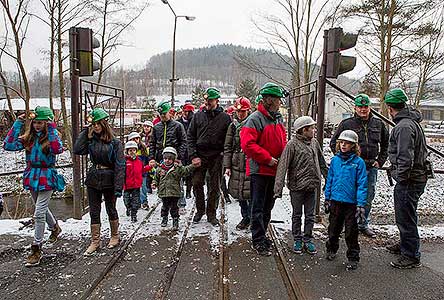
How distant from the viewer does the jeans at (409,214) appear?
5094 mm

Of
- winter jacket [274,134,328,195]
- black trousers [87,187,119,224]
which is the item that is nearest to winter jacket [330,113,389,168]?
winter jacket [274,134,328,195]

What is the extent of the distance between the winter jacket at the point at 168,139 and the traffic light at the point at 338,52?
265 cm

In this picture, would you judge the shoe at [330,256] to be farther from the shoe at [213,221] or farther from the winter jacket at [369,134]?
the shoe at [213,221]

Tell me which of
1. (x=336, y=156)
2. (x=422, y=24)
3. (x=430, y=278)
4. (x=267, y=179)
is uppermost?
(x=422, y=24)

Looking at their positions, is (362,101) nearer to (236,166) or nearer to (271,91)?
(271,91)

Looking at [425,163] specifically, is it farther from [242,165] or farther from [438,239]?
[242,165]

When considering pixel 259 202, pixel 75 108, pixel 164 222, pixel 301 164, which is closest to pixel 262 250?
pixel 259 202

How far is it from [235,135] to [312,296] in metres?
2.86

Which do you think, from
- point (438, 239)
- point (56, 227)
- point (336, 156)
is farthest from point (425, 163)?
point (56, 227)

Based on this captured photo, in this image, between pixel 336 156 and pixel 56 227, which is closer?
pixel 336 156

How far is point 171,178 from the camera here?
649 cm

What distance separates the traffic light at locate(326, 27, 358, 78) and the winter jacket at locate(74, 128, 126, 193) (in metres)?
3.53

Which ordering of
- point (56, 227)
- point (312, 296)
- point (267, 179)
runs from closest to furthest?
point (312, 296)
point (267, 179)
point (56, 227)

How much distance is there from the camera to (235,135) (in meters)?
6.39
